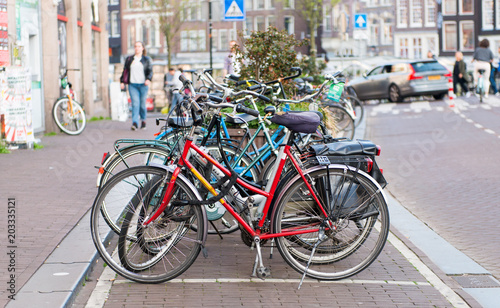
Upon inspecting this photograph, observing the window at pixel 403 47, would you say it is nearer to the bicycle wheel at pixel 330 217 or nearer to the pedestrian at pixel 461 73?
the pedestrian at pixel 461 73

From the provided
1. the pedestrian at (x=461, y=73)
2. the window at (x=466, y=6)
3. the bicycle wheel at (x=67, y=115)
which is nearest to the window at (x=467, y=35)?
the window at (x=466, y=6)

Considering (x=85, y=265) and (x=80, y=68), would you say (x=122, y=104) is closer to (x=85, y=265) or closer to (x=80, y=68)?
(x=80, y=68)

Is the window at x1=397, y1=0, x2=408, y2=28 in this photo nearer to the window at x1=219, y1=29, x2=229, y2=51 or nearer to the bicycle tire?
the window at x1=219, y1=29, x2=229, y2=51

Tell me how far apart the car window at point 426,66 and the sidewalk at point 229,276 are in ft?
71.3

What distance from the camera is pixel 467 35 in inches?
2815

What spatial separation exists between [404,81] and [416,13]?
172 ft

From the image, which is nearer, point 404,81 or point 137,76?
point 137,76

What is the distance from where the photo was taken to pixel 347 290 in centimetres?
543

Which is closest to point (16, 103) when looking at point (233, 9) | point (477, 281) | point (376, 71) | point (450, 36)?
point (233, 9)

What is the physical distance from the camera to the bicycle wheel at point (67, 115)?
16.0 meters

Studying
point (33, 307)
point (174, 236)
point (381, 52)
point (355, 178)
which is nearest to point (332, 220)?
point (355, 178)

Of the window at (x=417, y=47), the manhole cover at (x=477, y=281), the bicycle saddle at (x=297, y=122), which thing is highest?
the window at (x=417, y=47)

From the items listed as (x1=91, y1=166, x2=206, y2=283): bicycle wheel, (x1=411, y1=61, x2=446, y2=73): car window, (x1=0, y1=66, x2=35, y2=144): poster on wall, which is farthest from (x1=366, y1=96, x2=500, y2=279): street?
(x1=411, y1=61, x2=446, y2=73): car window

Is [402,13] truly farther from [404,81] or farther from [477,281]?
[477,281]
